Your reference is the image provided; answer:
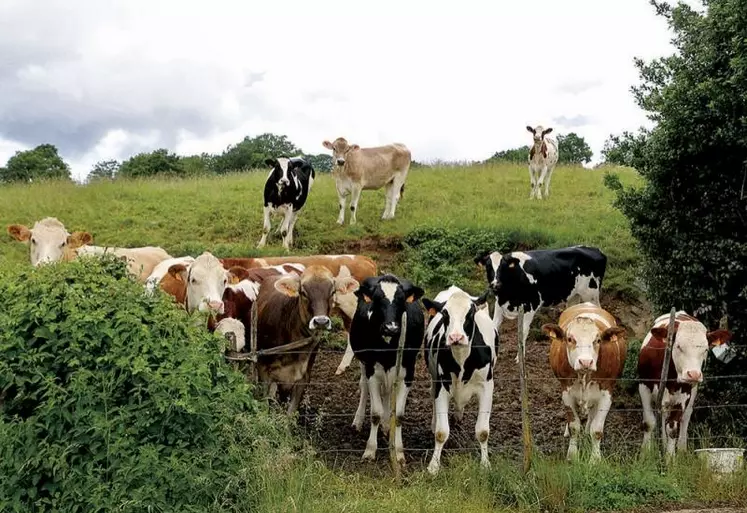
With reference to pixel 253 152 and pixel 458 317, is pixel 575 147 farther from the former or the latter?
pixel 458 317

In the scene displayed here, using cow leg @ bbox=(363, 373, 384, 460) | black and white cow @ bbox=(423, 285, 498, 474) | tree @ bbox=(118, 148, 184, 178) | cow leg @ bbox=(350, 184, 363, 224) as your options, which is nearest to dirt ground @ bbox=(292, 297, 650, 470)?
cow leg @ bbox=(363, 373, 384, 460)

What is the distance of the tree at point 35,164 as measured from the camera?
179 feet

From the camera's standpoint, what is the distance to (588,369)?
8.84 m

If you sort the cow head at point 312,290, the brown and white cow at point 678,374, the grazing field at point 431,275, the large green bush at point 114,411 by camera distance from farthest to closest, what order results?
1. the cow head at point 312,290
2. the brown and white cow at point 678,374
3. the grazing field at point 431,275
4. the large green bush at point 114,411

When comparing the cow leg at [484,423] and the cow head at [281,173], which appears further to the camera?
the cow head at [281,173]

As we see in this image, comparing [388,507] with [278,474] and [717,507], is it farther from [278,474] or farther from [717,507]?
[717,507]

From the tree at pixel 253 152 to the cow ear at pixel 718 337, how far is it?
4822cm

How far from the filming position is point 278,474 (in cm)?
716

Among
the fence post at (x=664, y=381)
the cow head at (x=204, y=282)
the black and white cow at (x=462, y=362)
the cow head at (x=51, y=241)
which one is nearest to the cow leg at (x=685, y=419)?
the fence post at (x=664, y=381)

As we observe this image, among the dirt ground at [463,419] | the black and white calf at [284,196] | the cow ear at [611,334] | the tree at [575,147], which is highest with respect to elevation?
the tree at [575,147]

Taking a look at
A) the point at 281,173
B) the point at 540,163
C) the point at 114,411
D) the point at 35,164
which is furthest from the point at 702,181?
the point at 35,164

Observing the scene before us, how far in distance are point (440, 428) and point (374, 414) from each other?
96 cm

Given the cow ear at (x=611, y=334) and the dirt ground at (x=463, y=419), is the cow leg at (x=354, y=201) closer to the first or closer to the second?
the dirt ground at (x=463, y=419)

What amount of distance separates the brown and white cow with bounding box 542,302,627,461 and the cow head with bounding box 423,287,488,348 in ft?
2.97
